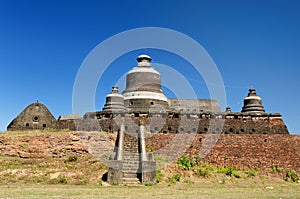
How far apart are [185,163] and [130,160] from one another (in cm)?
293

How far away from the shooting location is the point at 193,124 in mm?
22422

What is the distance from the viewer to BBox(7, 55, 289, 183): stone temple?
14904mm

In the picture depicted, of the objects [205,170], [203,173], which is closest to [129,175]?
[203,173]

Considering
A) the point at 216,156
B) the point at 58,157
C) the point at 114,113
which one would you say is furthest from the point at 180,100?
the point at 58,157

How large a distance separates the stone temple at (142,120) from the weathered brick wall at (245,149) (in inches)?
114

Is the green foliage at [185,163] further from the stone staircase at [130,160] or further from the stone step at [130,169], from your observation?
the stone step at [130,169]

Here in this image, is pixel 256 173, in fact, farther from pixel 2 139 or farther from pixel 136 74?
pixel 136 74

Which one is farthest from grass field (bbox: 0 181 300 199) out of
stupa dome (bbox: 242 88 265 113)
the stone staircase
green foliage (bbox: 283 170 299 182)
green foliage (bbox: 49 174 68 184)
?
stupa dome (bbox: 242 88 265 113)

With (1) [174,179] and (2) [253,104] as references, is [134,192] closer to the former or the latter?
(1) [174,179]

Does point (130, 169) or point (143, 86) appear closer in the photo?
point (130, 169)

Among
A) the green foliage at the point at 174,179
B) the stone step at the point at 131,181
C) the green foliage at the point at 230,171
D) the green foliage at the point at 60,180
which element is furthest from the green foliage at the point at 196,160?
the green foliage at the point at 60,180

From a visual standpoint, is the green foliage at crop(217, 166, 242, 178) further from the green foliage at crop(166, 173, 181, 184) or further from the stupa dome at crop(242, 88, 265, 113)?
the stupa dome at crop(242, 88, 265, 113)

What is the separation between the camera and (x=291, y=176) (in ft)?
55.2

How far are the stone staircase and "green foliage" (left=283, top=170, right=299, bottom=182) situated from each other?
7.82 meters
